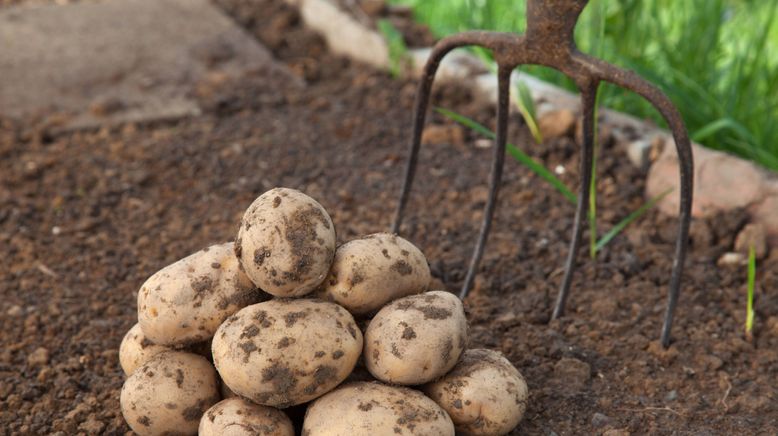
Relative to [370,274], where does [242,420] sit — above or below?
below

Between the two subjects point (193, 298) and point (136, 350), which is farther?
point (136, 350)

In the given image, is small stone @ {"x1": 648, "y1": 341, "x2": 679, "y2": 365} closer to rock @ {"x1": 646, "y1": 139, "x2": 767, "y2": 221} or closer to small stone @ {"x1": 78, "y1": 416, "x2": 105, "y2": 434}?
rock @ {"x1": 646, "y1": 139, "x2": 767, "y2": 221}

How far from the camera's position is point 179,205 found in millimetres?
3262

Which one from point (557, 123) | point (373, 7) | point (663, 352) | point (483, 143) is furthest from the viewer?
point (373, 7)

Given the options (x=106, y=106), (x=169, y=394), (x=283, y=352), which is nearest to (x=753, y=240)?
(x=283, y=352)

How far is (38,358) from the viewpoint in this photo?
2340 mm

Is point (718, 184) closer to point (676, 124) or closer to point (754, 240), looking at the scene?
point (754, 240)

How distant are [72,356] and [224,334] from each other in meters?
0.76

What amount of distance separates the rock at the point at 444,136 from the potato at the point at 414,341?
177 centimetres

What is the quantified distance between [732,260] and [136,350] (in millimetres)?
1791

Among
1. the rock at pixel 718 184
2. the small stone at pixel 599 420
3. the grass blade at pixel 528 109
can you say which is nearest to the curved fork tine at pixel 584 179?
the small stone at pixel 599 420

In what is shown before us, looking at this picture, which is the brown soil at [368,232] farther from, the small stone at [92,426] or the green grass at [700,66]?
the green grass at [700,66]

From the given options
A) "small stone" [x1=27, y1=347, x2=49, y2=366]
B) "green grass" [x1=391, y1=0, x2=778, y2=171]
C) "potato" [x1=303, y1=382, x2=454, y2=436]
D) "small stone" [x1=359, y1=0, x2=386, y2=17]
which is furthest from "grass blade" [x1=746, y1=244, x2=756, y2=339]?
"small stone" [x1=359, y1=0, x2=386, y2=17]

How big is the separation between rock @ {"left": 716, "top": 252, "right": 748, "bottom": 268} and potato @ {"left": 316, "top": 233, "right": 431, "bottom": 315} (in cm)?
126
